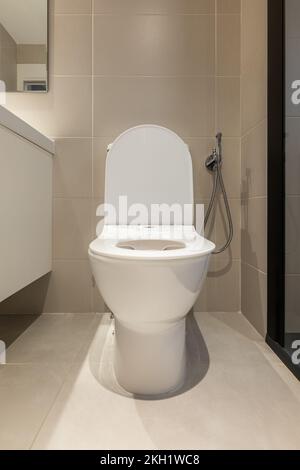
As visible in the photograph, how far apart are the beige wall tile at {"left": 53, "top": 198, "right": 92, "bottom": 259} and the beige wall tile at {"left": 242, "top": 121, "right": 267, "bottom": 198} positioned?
2.46 ft

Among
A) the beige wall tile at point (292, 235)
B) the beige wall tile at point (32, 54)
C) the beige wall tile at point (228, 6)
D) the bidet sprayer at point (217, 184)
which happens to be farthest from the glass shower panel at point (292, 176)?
the beige wall tile at point (32, 54)

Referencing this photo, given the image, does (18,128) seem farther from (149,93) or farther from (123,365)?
(123,365)

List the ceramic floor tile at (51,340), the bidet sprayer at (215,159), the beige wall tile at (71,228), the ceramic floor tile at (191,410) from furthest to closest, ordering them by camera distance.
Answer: the beige wall tile at (71,228)
the bidet sprayer at (215,159)
the ceramic floor tile at (51,340)
the ceramic floor tile at (191,410)

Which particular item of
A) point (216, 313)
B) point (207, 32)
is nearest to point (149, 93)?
point (207, 32)

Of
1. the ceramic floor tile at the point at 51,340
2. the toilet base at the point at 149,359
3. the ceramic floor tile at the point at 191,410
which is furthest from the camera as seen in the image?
the ceramic floor tile at the point at 51,340

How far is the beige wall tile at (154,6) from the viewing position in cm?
130

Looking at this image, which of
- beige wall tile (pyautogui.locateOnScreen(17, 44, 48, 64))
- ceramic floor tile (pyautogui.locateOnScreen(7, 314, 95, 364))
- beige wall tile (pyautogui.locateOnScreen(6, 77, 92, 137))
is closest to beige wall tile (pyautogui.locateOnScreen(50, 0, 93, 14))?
beige wall tile (pyautogui.locateOnScreen(17, 44, 48, 64))

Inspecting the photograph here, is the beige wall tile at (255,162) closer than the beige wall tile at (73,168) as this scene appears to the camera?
Yes

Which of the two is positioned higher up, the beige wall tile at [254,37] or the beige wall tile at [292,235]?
the beige wall tile at [254,37]

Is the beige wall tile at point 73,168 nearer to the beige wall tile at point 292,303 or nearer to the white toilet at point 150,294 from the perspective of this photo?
the white toilet at point 150,294

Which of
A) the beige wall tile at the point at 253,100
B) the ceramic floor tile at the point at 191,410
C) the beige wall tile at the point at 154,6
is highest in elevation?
the beige wall tile at the point at 154,6

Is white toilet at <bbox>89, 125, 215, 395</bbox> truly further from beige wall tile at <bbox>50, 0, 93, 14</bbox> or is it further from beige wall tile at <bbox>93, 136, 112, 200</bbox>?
beige wall tile at <bbox>50, 0, 93, 14</bbox>

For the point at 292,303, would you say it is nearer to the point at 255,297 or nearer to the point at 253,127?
the point at 255,297

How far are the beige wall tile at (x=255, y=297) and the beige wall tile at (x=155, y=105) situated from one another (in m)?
0.72
